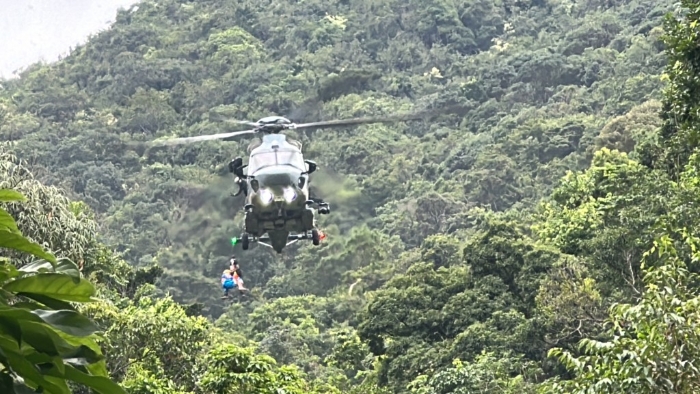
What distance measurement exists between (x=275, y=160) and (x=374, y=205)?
2548 cm

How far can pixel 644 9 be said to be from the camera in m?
52.1

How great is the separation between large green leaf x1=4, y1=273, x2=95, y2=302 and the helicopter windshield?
1120 cm

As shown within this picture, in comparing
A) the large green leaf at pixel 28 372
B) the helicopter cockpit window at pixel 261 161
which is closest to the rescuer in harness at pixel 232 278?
the helicopter cockpit window at pixel 261 161

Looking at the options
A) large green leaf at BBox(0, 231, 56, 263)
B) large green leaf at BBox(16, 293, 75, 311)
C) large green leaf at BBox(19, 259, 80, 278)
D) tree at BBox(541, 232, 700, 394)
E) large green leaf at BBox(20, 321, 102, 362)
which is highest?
tree at BBox(541, 232, 700, 394)

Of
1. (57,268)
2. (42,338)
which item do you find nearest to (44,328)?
(42,338)

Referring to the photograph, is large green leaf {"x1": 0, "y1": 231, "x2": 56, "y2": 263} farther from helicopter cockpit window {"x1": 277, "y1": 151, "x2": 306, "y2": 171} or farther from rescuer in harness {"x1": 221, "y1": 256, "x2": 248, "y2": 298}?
rescuer in harness {"x1": 221, "y1": 256, "x2": 248, "y2": 298}

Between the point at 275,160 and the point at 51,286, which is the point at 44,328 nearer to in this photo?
the point at 51,286

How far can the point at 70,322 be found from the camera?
3.84ft

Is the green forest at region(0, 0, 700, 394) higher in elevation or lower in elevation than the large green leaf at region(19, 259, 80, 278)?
higher

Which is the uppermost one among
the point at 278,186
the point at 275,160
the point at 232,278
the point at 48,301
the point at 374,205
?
the point at 374,205

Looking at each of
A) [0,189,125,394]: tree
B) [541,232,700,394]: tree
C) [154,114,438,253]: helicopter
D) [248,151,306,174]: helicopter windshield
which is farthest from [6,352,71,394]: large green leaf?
[248,151,306,174]: helicopter windshield

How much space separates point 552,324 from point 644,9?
129ft

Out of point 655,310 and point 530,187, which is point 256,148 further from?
point 530,187

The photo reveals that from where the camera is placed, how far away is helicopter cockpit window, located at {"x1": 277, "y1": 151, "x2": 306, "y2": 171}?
492 inches
